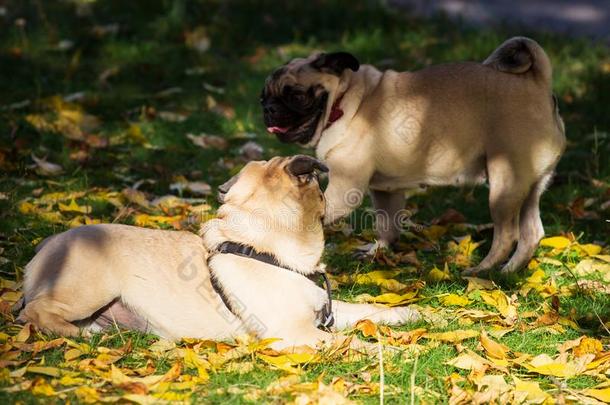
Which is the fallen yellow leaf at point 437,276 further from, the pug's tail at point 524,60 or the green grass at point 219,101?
the pug's tail at point 524,60

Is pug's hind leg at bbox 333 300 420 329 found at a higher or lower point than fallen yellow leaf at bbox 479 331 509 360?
lower

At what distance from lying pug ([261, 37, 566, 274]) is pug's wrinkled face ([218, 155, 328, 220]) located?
1258mm

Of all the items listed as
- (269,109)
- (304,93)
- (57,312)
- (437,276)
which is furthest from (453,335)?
(269,109)

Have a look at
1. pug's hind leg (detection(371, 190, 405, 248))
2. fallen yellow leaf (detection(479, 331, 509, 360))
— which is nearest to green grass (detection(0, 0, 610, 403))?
fallen yellow leaf (detection(479, 331, 509, 360))

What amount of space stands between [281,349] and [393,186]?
206cm

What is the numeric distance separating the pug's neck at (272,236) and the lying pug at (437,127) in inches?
48.3

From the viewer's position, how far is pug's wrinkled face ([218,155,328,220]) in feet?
13.9

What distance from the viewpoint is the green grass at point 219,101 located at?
15.2 ft

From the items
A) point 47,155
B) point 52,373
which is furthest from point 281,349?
point 47,155

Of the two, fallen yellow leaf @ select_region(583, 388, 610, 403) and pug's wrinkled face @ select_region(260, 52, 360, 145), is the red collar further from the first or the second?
fallen yellow leaf @ select_region(583, 388, 610, 403)

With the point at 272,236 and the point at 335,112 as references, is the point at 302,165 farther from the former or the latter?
the point at 335,112

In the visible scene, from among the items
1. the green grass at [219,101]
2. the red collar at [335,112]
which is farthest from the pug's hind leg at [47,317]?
the red collar at [335,112]

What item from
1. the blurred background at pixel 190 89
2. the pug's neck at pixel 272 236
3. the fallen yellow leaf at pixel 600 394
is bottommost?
the blurred background at pixel 190 89

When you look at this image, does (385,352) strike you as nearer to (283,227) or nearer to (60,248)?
(283,227)
